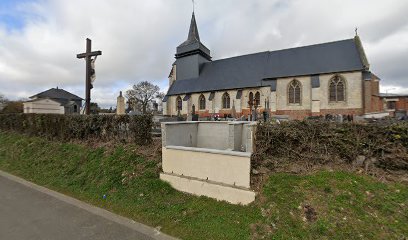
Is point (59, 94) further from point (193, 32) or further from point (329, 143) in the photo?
point (329, 143)

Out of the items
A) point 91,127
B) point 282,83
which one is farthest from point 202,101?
point 91,127

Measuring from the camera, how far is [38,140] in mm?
10367

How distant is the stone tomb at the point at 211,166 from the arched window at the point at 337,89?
2245 cm

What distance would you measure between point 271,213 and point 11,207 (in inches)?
214

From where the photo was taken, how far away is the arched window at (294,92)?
26609 millimetres

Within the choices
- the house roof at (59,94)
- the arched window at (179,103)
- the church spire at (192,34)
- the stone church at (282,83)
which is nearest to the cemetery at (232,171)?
the stone church at (282,83)

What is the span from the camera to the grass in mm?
3398

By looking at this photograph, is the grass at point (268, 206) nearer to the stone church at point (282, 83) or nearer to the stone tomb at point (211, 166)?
the stone tomb at point (211, 166)

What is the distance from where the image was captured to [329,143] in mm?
4820

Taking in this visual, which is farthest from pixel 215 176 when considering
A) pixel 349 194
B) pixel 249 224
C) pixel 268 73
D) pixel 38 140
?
pixel 268 73

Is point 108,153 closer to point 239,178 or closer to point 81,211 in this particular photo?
point 81,211

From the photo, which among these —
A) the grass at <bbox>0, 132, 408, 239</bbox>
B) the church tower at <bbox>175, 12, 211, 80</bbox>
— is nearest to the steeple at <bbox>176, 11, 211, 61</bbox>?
the church tower at <bbox>175, 12, 211, 80</bbox>

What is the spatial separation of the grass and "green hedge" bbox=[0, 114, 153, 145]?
1.44 m

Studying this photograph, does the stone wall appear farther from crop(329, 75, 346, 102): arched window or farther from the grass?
the grass
